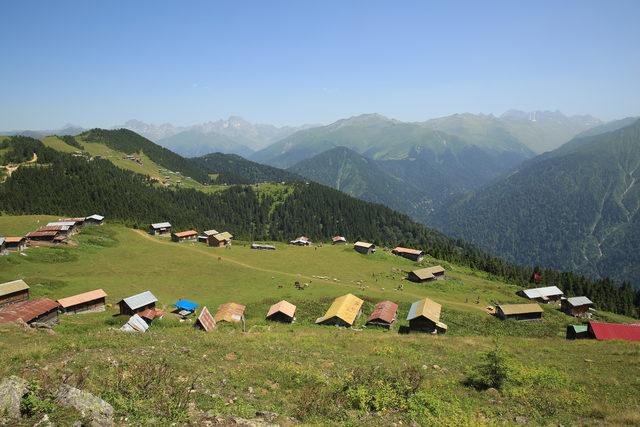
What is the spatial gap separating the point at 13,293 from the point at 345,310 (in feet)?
162

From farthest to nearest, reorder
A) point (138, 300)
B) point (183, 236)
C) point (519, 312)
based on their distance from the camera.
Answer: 1. point (183, 236)
2. point (519, 312)
3. point (138, 300)

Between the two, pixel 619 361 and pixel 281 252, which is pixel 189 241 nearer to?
pixel 281 252

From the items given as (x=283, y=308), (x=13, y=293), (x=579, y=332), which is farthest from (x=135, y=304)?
(x=579, y=332)

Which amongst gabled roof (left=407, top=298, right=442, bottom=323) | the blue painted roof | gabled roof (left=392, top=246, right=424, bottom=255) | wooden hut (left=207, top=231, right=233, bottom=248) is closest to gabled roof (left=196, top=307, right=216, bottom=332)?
the blue painted roof

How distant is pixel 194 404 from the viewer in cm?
1598

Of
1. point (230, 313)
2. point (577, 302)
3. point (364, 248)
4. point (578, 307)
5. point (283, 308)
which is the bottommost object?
point (578, 307)

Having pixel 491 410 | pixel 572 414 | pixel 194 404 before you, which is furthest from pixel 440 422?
pixel 194 404

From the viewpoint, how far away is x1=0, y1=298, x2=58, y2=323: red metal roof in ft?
148

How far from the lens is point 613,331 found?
2221 inches

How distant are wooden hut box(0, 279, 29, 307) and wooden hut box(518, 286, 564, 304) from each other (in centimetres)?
10572

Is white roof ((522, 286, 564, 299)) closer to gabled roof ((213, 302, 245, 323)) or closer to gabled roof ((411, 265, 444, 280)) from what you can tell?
gabled roof ((411, 265, 444, 280))

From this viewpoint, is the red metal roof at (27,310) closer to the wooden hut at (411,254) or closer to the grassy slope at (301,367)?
the grassy slope at (301,367)

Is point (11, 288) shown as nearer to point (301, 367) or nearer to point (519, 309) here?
point (301, 367)

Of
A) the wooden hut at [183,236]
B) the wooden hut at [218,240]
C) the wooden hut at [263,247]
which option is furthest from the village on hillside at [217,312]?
the wooden hut at [218,240]
